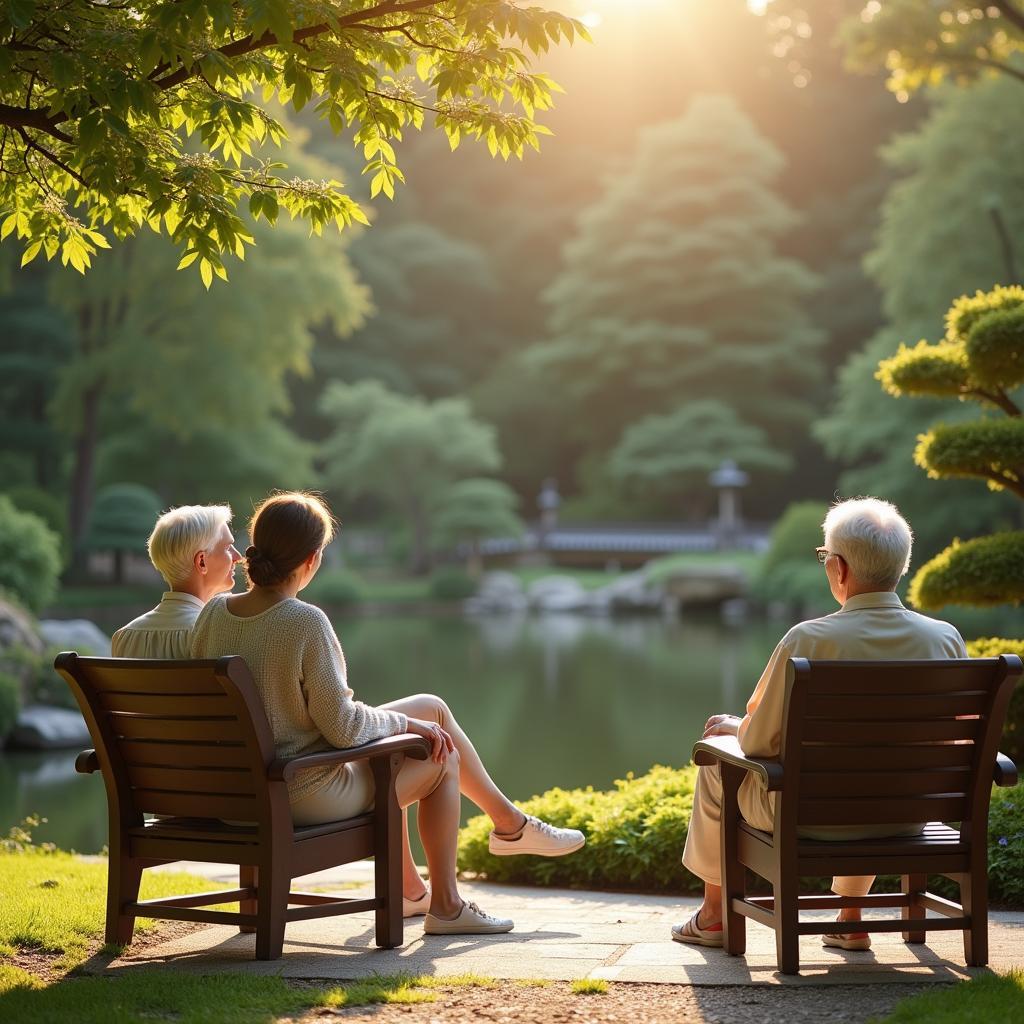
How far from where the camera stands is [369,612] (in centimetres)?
2292

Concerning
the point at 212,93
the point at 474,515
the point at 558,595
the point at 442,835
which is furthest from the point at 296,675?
the point at 474,515

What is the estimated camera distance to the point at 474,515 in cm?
2544

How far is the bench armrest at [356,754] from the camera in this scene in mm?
2764

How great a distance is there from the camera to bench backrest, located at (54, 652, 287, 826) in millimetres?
2750

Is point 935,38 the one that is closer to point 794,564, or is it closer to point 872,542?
point 872,542

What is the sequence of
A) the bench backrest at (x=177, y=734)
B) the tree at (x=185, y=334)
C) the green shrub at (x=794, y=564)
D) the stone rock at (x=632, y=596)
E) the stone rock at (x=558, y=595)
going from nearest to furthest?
the bench backrest at (x=177, y=734)
the tree at (x=185, y=334)
the green shrub at (x=794, y=564)
the stone rock at (x=632, y=596)
the stone rock at (x=558, y=595)

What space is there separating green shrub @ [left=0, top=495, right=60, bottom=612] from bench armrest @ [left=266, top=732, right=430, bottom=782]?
11.4 metres

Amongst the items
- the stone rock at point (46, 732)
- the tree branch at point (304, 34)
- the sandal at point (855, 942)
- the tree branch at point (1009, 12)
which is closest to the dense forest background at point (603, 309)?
the tree branch at point (1009, 12)

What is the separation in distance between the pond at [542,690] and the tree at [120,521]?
345 cm

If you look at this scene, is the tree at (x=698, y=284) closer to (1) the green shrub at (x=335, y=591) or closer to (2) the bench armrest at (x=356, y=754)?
(1) the green shrub at (x=335, y=591)

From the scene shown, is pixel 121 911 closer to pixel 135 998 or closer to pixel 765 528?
pixel 135 998

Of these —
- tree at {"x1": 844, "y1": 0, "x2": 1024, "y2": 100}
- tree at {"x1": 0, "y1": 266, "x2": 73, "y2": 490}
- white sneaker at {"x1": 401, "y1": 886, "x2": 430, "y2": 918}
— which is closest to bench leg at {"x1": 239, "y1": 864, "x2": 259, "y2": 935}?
white sneaker at {"x1": 401, "y1": 886, "x2": 430, "y2": 918}

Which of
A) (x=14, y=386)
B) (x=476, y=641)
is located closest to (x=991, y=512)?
(x=476, y=641)

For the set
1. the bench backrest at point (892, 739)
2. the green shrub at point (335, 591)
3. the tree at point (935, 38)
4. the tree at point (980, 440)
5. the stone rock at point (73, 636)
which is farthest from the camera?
the green shrub at point (335, 591)
